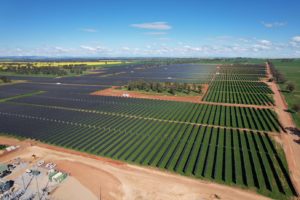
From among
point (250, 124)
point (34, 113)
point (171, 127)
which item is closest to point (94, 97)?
point (34, 113)

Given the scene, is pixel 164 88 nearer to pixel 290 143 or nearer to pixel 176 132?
pixel 176 132

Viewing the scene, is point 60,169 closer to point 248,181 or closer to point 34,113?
point 248,181

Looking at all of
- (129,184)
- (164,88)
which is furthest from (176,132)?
(164,88)

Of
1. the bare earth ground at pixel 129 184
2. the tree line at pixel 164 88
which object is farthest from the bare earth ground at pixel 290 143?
the tree line at pixel 164 88

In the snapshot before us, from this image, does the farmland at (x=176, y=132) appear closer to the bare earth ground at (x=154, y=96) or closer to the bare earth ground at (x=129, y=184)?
the bare earth ground at (x=129, y=184)

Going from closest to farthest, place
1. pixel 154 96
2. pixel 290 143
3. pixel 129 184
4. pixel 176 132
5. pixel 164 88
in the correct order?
pixel 129 184
pixel 290 143
pixel 176 132
pixel 154 96
pixel 164 88

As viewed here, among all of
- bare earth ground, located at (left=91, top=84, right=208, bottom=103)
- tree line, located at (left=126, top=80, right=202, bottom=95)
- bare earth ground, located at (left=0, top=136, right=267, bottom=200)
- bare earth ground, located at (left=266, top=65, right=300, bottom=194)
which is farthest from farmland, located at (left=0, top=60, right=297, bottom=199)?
tree line, located at (left=126, top=80, right=202, bottom=95)
